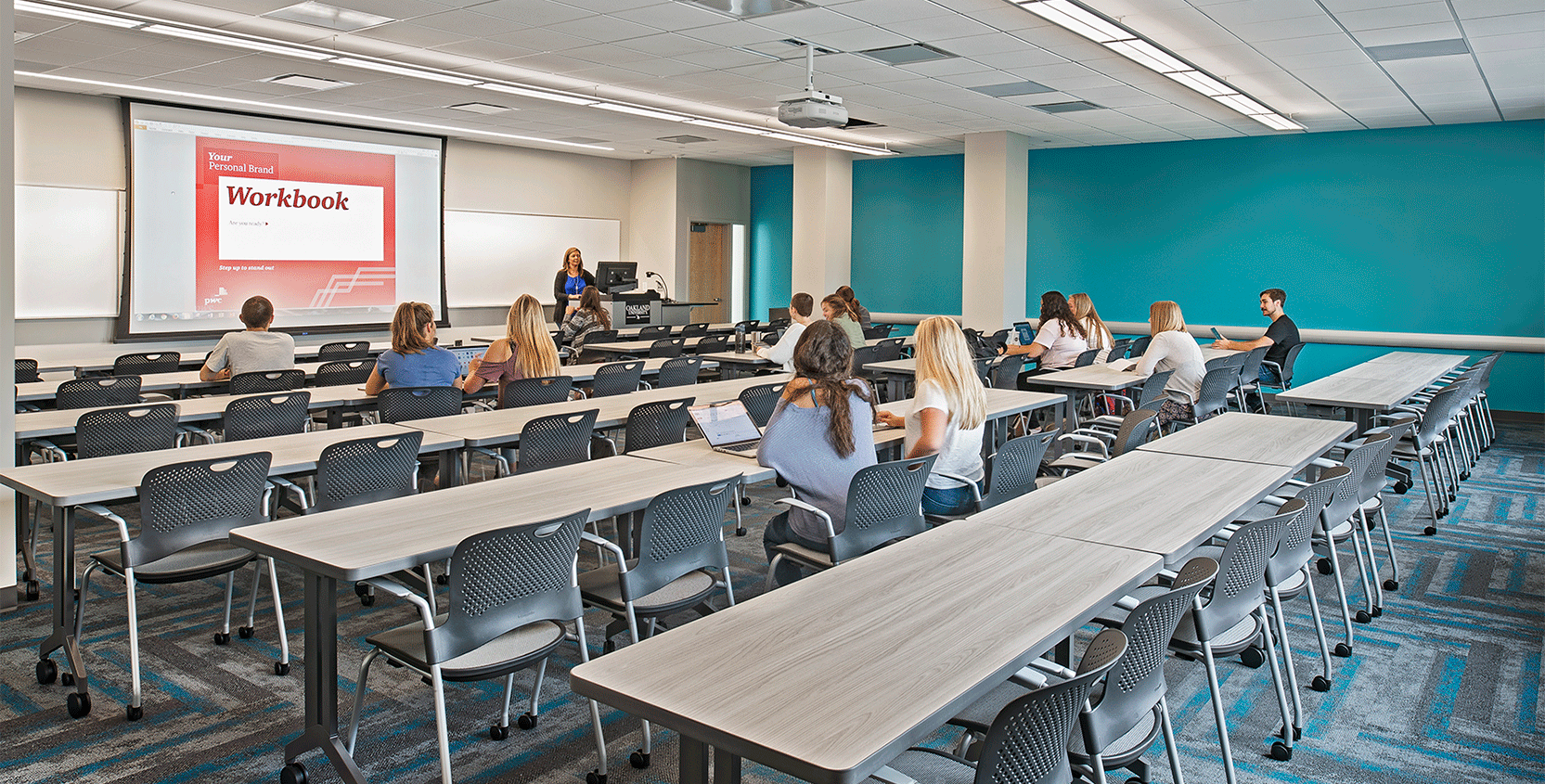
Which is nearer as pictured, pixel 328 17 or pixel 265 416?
pixel 265 416

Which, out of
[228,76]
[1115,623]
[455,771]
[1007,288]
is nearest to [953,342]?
[1115,623]

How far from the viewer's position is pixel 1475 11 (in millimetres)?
6254

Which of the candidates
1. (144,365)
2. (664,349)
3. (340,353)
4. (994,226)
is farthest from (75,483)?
(994,226)

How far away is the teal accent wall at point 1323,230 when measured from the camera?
11.1 m

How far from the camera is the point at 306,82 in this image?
9195 mm

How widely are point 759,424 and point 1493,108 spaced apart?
28.9ft

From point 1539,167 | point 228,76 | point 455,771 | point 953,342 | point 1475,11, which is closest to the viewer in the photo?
point 455,771

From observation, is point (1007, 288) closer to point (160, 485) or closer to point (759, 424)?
point (759, 424)

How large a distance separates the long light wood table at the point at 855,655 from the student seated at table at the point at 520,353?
3.84 m

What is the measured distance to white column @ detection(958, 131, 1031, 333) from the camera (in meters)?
12.5

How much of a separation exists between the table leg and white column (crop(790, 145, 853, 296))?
38.5ft

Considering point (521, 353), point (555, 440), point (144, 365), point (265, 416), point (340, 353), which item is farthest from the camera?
point (340, 353)

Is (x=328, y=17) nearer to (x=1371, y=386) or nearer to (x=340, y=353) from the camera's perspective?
(x=340, y=353)

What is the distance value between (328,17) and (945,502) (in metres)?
5.21
